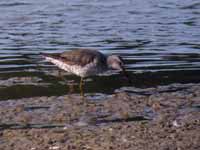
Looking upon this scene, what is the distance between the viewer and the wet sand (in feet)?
27.0

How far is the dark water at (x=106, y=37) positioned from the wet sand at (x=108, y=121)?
2.34 ft

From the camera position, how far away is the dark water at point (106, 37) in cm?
1269

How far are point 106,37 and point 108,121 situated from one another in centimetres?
835

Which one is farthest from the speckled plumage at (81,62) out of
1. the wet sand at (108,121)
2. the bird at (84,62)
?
the wet sand at (108,121)

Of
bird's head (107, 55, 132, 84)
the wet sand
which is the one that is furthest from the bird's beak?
the wet sand

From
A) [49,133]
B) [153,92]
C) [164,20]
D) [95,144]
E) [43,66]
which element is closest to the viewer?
[95,144]

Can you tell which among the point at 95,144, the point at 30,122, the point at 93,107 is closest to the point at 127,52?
the point at 93,107

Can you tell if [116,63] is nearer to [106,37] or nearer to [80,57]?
Result: [80,57]

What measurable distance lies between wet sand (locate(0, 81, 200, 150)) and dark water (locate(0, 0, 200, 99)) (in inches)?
28.1

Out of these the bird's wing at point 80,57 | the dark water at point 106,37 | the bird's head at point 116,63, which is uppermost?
the bird's wing at point 80,57

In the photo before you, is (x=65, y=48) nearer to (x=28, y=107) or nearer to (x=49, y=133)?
(x=28, y=107)

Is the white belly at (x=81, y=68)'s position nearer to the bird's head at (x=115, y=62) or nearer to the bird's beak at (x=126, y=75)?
the bird's head at (x=115, y=62)

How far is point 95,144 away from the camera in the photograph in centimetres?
813

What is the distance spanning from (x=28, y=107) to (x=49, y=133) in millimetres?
1626
